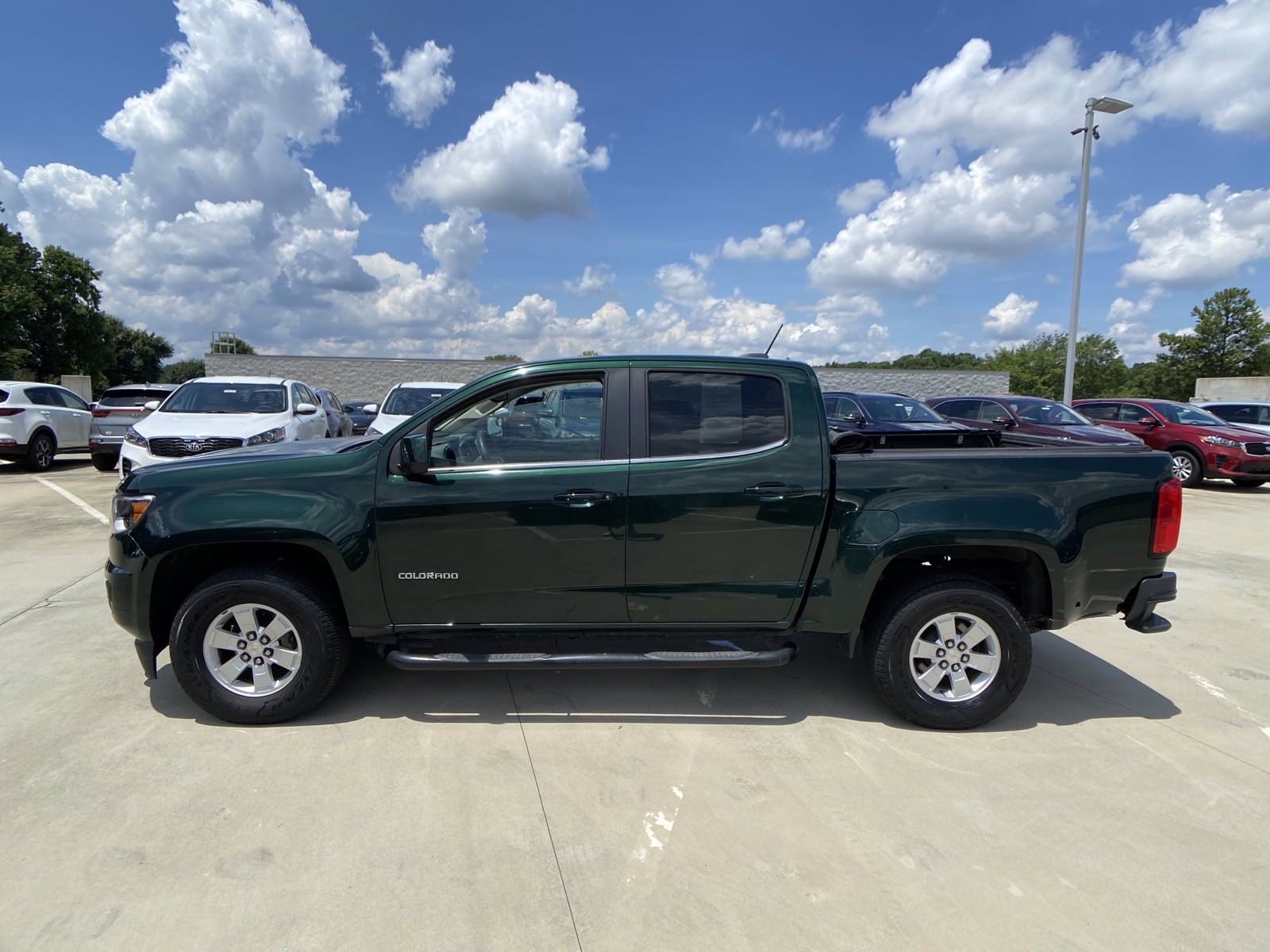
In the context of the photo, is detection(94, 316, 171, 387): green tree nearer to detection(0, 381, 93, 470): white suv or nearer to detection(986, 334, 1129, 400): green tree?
detection(0, 381, 93, 470): white suv

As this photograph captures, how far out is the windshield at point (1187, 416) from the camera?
526 inches

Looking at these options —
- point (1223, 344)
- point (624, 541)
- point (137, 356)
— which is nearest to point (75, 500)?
point (624, 541)

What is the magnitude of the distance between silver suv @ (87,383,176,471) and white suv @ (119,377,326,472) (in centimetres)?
391

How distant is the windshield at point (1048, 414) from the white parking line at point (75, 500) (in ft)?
46.8

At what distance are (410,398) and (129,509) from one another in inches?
323

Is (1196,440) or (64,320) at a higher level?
(64,320)

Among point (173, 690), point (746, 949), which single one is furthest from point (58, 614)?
point (746, 949)

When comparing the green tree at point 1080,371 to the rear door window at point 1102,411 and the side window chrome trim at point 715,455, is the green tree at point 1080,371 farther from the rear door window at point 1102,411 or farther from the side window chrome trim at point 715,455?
the side window chrome trim at point 715,455

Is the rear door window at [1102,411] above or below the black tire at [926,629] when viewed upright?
above

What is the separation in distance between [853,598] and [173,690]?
3755 mm

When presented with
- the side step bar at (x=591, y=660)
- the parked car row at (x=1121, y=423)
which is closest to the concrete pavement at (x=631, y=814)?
the side step bar at (x=591, y=660)

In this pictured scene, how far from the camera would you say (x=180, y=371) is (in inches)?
3627

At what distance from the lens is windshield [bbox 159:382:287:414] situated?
988 centimetres

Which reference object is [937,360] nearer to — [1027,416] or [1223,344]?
[1223,344]
